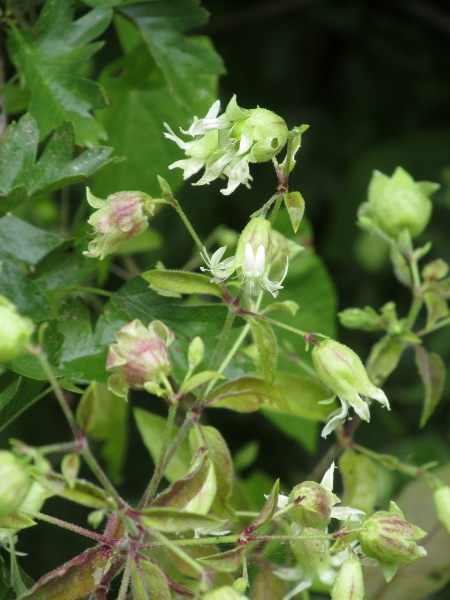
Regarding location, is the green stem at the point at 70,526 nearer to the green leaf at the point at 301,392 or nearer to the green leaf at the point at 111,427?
the green leaf at the point at 301,392

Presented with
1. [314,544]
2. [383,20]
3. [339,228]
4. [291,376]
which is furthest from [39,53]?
[383,20]

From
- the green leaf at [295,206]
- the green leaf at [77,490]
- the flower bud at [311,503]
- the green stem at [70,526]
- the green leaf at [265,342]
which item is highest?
the green leaf at [295,206]

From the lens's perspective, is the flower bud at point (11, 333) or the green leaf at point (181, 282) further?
the green leaf at point (181, 282)

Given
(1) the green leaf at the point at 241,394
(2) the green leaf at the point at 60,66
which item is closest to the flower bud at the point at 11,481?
(1) the green leaf at the point at 241,394

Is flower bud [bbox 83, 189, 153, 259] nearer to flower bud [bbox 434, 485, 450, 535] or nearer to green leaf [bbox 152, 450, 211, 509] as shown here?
green leaf [bbox 152, 450, 211, 509]

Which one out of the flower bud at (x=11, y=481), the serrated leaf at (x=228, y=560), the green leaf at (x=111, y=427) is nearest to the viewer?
the flower bud at (x=11, y=481)

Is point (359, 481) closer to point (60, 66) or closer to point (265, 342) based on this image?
point (265, 342)

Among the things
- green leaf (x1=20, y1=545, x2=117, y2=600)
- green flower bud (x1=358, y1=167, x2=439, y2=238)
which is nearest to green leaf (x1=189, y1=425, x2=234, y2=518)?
green leaf (x1=20, y1=545, x2=117, y2=600)

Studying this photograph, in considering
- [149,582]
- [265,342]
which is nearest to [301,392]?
[265,342]
